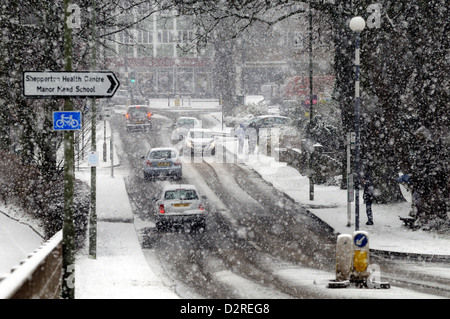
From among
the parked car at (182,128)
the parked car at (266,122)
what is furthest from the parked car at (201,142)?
the parked car at (266,122)

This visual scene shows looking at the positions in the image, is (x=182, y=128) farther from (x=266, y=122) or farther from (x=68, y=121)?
(x=68, y=121)

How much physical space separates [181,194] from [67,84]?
12.7 metres

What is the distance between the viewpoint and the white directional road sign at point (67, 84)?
11.0 metres

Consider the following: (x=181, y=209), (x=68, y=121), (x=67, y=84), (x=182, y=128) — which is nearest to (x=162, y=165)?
(x=181, y=209)

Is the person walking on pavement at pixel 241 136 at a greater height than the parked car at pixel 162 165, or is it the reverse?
the person walking on pavement at pixel 241 136

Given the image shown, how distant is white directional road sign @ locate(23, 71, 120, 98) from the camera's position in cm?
1096

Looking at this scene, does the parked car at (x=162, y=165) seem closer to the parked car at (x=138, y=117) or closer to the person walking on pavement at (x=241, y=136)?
the person walking on pavement at (x=241, y=136)

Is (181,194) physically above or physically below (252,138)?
below

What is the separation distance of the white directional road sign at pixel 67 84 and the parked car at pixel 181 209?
1219cm

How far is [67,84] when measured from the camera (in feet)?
36.2

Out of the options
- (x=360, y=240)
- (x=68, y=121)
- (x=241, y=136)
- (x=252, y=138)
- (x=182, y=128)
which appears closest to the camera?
(x=68, y=121)

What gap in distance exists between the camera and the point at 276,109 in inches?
2365

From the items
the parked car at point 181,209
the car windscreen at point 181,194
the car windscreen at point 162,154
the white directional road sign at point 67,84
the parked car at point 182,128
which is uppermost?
the white directional road sign at point 67,84
